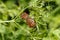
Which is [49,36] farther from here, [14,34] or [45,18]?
[14,34]

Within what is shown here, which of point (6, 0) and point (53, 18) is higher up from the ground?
point (6, 0)

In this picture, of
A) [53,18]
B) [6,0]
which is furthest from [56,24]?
[6,0]

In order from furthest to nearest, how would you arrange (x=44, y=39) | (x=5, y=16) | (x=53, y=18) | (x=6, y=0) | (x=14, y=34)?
(x=6, y=0), (x=53, y=18), (x=5, y=16), (x=14, y=34), (x=44, y=39)

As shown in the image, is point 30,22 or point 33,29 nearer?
point 33,29

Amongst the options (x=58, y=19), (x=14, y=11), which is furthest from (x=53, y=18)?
(x=14, y=11)

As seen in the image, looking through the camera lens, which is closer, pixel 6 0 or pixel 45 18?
pixel 45 18

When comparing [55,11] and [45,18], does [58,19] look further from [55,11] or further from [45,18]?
[45,18]

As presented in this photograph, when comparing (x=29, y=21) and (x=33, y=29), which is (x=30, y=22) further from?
(x=33, y=29)

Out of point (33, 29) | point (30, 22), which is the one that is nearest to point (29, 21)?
point (30, 22)

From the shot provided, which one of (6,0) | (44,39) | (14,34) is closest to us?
(44,39)

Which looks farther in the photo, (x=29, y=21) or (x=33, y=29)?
(x=29, y=21)
